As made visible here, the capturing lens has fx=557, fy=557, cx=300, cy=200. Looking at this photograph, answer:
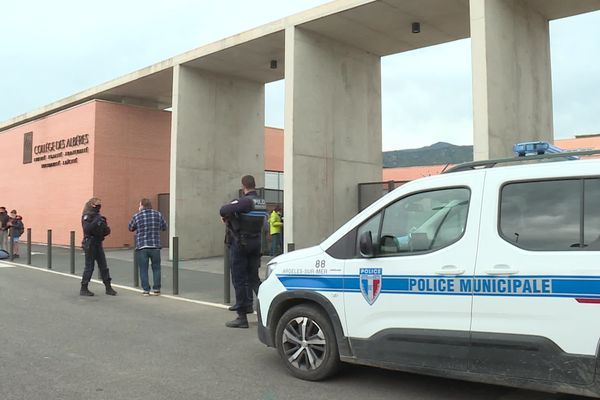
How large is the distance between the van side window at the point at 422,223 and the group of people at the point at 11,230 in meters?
14.5

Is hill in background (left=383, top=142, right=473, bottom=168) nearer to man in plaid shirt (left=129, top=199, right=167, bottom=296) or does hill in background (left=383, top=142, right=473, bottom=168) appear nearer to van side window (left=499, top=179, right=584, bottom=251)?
man in plaid shirt (left=129, top=199, right=167, bottom=296)

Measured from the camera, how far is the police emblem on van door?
4.54m

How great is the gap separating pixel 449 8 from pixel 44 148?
18.0m

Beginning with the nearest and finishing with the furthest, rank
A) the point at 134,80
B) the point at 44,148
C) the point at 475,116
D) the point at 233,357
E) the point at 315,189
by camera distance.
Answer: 1. the point at 233,357
2. the point at 475,116
3. the point at 315,189
4. the point at 134,80
5. the point at 44,148

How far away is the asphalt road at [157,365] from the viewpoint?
4.59 meters

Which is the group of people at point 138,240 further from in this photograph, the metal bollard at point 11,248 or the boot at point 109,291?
the metal bollard at point 11,248

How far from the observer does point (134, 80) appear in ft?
62.6

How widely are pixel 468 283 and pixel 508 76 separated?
8560 millimetres

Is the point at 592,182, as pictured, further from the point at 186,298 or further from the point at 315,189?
the point at 315,189

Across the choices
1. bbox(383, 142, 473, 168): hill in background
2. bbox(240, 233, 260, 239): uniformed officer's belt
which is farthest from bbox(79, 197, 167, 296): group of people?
bbox(383, 142, 473, 168): hill in background

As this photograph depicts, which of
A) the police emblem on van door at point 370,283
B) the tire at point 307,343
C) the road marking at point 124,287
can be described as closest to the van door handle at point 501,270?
the police emblem on van door at point 370,283

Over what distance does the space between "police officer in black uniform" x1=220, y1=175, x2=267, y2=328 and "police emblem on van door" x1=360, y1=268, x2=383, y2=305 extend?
9.88 ft

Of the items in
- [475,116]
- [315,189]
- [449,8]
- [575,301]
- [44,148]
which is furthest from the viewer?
[44,148]

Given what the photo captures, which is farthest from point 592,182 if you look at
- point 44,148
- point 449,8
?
point 44,148
